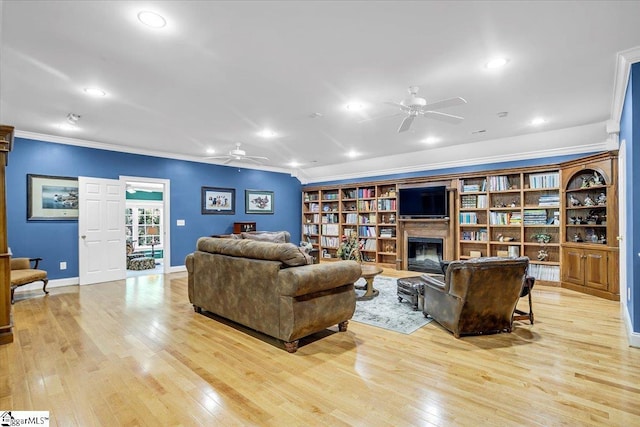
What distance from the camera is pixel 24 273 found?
4.52 meters

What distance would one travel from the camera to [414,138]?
5.74 metres

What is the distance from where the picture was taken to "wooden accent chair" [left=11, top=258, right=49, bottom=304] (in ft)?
14.1

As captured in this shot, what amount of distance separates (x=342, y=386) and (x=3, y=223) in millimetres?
3633

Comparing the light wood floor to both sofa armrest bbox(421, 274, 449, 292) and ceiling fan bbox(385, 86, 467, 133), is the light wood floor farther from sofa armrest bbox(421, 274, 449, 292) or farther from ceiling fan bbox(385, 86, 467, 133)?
ceiling fan bbox(385, 86, 467, 133)

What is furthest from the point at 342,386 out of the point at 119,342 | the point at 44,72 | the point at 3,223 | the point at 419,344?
the point at 44,72

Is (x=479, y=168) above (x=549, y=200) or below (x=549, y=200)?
above

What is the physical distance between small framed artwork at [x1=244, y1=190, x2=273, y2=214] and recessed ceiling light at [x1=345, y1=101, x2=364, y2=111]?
4.91 metres

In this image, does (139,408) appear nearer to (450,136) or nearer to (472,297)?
(472,297)

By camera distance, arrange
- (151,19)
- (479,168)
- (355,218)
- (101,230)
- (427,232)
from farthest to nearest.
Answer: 1. (355,218)
2. (427,232)
3. (479,168)
4. (101,230)
5. (151,19)

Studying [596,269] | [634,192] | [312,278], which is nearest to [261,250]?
[312,278]

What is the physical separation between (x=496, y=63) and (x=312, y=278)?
268 cm

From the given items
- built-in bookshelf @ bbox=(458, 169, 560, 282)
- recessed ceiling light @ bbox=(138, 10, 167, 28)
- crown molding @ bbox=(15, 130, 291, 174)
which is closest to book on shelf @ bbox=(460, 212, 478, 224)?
built-in bookshelf @ bbox=(458, 169, 560, 282)

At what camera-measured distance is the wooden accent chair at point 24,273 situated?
4.30 metres

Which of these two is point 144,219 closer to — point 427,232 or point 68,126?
point 68,126
